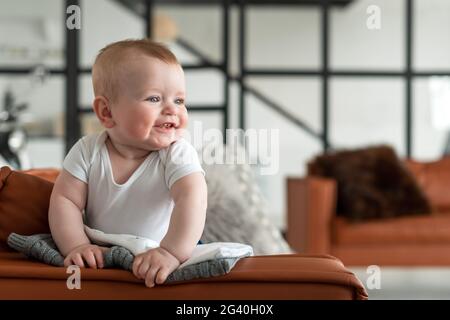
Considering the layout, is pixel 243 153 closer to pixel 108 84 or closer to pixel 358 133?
pixel 108 84

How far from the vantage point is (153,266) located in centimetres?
147

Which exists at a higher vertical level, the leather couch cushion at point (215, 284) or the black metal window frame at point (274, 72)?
the black metal window frame at point (274, 72)

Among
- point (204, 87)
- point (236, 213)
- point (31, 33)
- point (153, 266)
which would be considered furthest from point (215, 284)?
point (31, 33)

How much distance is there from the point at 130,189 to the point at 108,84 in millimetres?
213

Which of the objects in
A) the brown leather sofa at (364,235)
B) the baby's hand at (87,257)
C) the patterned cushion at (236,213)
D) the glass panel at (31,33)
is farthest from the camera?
the glass panel at (31,33)

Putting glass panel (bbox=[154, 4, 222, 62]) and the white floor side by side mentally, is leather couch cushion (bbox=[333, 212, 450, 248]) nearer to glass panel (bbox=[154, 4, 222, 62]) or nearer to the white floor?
the white floor

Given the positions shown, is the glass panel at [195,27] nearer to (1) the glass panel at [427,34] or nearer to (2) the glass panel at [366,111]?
(2) the glass panel at [366,111]

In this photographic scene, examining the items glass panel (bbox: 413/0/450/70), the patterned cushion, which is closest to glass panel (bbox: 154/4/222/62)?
glass panel (bbox: 413/0/450/70)

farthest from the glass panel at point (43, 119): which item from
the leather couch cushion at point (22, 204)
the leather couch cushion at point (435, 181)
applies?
the leather couch cushion at point (22, 204)

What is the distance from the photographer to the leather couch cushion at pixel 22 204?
187cm

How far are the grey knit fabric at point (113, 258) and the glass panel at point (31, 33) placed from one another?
5165 mm

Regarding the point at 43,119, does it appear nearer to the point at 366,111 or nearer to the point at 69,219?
the point at 366,111

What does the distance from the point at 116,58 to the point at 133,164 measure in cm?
22

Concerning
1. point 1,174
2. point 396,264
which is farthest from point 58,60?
point 1,174
